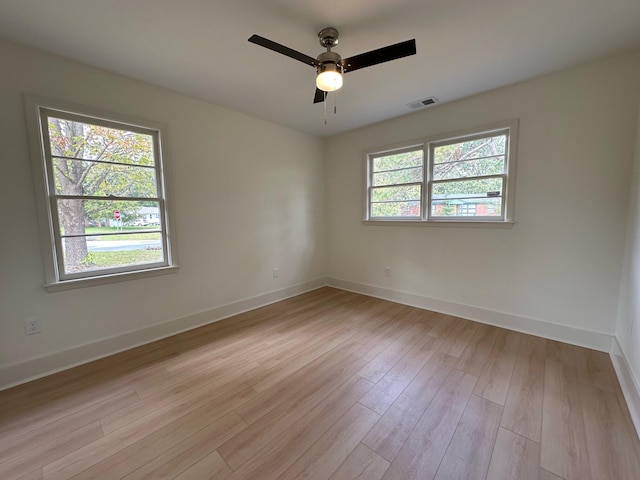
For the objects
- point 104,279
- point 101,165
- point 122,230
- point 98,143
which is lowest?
point 104,279

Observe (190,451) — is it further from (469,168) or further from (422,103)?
(422,103)

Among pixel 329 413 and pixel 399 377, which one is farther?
pixel 399 377

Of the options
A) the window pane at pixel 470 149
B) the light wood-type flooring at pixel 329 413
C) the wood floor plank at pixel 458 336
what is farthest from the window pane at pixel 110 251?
the window pane at pixel 470 149

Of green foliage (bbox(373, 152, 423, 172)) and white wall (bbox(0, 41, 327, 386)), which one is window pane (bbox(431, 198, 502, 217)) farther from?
white wall (bbox(0, 41, 327, 386))

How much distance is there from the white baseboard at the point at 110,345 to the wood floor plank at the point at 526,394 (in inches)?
110

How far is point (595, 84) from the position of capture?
7.18 ft

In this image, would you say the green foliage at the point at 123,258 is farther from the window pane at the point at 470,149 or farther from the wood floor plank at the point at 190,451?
the window pane at the point at 470,149

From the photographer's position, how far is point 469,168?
2947 millimetres

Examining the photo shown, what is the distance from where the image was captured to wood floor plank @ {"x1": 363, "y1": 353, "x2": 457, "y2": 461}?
1.42 meters

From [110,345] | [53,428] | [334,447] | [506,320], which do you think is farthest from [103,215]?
[506,320]

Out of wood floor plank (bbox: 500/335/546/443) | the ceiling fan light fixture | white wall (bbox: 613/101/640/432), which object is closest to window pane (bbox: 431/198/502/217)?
white wall (bbox: 613/101/640/432)

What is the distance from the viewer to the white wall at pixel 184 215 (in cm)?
191

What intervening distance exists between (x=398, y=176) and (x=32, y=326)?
406 cm

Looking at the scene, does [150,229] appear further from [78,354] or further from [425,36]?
[425,36]
